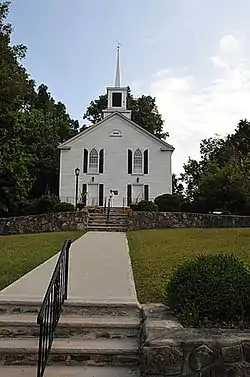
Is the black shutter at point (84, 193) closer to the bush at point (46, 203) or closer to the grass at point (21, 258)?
the bush at point (46, 203)

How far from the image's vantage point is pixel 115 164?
116ft

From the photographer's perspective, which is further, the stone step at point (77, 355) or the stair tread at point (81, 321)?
the stair tread at point (81, 321)

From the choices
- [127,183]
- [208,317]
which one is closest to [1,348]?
[208,317]

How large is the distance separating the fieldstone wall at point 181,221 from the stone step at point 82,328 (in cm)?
1889

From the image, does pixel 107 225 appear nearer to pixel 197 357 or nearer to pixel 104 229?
pixel 104 229

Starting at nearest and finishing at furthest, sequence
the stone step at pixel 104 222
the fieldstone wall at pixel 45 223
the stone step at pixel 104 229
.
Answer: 1. the stone step at pixel 104 229
2. the fieldstone wall at pixel 45 223
3. the stone step at pixel 104 222

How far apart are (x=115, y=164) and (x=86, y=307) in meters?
29.9

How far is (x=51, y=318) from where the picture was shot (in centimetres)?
492

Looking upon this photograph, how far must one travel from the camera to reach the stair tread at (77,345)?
15.9 feet

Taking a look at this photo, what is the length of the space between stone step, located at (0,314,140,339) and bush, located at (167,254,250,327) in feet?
2.18

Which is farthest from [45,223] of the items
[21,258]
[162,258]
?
[162,258]

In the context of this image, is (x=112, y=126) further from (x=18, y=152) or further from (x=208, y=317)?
(x=208, y=317)

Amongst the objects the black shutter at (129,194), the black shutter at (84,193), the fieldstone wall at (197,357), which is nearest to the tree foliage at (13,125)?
the black shutter at (84,193)

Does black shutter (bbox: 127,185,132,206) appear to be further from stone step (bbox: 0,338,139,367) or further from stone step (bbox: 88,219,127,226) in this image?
stone step (bbox: 0,338,139,367)
